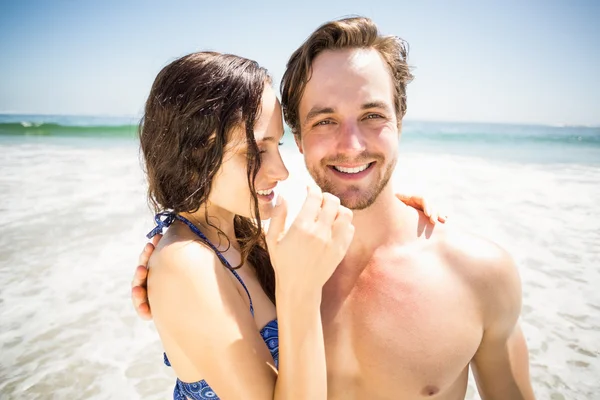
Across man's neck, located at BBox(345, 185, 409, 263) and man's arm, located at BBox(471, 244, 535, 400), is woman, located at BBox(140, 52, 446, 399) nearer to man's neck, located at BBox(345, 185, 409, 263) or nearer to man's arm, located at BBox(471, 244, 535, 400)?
man's neck, located at BBox(345, 185, 409, 263)

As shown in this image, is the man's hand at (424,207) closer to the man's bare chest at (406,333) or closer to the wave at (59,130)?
the man's bare chest at (406,333)

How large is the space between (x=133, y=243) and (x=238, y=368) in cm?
509

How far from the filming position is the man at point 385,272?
1907 millimetres

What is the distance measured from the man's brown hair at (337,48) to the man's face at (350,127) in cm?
6

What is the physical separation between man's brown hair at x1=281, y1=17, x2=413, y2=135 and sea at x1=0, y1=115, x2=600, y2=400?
784 mm

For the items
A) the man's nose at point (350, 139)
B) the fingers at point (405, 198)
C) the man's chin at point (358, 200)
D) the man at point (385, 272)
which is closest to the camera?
the man at point (385, 272)

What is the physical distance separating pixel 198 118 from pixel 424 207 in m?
1.51

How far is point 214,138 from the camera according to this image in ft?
5.55

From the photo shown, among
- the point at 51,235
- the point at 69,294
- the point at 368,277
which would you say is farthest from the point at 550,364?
the point at 51,235

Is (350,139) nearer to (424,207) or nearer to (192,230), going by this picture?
(424,207)

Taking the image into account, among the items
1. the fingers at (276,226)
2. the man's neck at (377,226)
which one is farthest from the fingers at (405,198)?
the fingers at (276,226)

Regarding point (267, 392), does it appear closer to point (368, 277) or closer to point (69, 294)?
point (368, 277)

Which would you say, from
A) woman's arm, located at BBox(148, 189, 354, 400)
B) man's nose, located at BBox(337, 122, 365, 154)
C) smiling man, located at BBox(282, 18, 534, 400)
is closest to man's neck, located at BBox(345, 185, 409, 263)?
smiling man, located at BBox(282, 18, 534, 400)

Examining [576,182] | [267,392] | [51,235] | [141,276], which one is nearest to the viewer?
[267,392]
